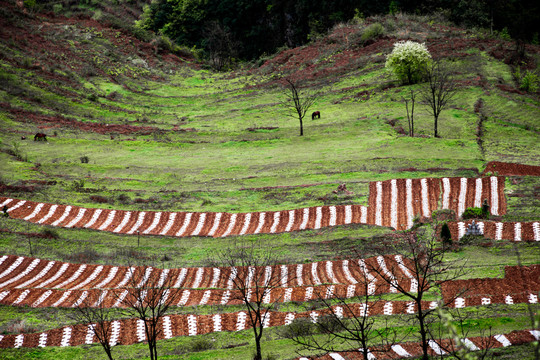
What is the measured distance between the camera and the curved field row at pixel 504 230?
35.8 metres

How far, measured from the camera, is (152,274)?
115 ft

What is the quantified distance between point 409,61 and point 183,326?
55.4 metres

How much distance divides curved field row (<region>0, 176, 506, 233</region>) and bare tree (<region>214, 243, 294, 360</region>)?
16.3ft

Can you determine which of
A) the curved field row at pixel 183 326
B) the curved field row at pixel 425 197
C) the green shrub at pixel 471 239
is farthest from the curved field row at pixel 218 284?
the curved field row at pixel 425 197

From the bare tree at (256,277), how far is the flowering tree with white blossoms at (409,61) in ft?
141

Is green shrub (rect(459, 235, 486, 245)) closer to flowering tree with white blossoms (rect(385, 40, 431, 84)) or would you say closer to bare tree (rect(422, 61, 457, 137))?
bare tree (rect(422, 61, 457, 137))

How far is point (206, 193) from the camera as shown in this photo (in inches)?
2026

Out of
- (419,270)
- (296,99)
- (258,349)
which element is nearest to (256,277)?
(258,349)

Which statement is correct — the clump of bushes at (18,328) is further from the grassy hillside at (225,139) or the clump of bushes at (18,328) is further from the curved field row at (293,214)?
the curved field row at (293,214)

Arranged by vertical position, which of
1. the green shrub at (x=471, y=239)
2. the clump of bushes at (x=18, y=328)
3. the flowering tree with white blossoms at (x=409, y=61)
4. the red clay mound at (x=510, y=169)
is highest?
the flowering tree with white blossoms at (x=409, y=61)

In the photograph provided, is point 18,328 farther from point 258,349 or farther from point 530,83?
point 530,83

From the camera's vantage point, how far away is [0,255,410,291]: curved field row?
3422 cm

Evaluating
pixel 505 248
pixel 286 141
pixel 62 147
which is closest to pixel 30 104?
pixel 62 147

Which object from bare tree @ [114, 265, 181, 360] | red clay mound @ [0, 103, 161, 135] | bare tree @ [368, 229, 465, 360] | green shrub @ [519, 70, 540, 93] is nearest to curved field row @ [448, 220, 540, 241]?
bare tree @ [368, 229, 465, 360]
